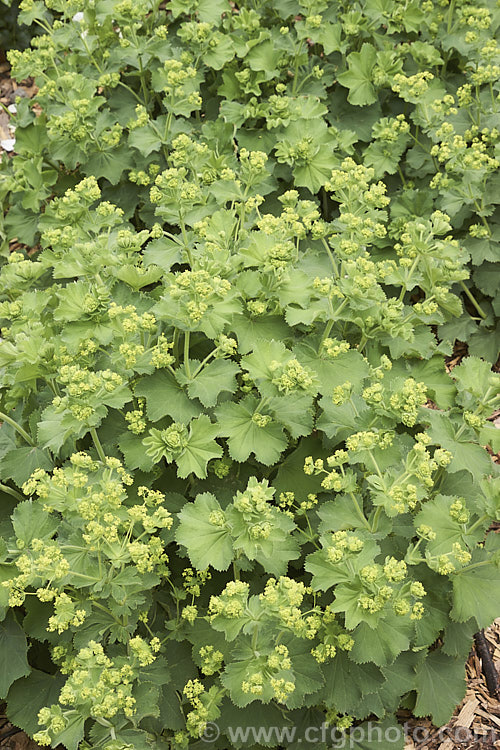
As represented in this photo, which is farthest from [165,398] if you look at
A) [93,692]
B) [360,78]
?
[360,78]

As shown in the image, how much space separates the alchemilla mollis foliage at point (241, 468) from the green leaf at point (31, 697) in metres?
0.01

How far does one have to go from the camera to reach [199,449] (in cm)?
324

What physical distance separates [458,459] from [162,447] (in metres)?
1.44

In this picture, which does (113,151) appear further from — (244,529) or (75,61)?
(244,529)

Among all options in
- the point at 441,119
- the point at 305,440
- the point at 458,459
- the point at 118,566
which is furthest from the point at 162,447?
the point at 441,119

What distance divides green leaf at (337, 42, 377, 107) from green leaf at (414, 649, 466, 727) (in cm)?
386

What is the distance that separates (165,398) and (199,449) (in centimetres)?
33

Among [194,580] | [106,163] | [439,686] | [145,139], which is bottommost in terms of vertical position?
[439,686]

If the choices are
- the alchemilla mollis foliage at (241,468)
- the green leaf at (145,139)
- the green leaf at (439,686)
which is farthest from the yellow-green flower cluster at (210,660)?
the green leaf at (145,139)

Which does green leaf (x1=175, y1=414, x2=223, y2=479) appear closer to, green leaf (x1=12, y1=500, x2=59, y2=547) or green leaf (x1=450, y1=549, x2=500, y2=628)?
green leaf (x1=12, y1=500, x2=59, y2=547)

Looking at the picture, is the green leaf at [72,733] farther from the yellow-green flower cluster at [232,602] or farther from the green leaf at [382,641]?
the green leaf at [382,641]

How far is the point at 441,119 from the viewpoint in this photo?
188 inches

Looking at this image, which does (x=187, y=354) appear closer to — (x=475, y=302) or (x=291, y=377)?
(x=291, y=377)

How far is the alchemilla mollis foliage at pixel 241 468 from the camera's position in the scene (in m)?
2.93
